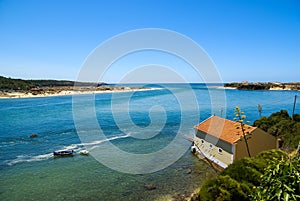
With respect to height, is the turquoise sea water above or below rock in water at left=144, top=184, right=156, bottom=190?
below

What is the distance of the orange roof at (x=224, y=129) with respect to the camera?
20141 mm

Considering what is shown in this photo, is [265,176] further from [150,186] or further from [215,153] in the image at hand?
[215,153]

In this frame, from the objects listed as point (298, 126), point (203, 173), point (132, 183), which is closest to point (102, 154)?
point (132, 183)

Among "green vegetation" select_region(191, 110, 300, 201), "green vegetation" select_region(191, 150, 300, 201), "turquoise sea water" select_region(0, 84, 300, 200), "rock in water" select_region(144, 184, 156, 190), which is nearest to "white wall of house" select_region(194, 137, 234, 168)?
"turquoise sea water" select_region(0, 84, 300, 200)

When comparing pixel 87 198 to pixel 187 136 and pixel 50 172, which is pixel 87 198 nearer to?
pixel 50 172

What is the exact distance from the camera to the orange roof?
2014cm

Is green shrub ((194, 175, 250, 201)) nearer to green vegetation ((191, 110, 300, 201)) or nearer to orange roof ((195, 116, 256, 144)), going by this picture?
green vegetation ((191, 110, 300, 201))

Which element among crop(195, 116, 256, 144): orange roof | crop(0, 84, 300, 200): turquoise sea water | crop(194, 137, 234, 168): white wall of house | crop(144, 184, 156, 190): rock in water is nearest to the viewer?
crop(0, 84, 300, 200): turquoise sea water

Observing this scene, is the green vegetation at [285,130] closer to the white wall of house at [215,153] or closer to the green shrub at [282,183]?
the white wall of house at [215,153]

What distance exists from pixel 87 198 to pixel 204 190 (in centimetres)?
903

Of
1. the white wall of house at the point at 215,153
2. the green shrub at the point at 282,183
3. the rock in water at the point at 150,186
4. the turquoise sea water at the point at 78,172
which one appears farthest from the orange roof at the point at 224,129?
the green shrub at the point at 282,183

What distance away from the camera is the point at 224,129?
2241 cm

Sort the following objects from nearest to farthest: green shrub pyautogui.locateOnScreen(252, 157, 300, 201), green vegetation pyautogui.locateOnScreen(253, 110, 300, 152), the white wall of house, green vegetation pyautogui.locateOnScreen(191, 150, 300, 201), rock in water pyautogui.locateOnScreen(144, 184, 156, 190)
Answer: green shrub pyautogui.locateOnScreen(252, 157, 300, 201), green vegetation pyautogui.locateOnScreen(191, 150, 300, 201), rock in water pyautogui.locateOnScreen(144, 184, 156, 190), the white wall of house, green vegetation pyautogui.locateOnScreen(253, 110, 300, 152)

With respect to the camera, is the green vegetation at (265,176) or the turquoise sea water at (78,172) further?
the turquoise sea water at (78,172)
